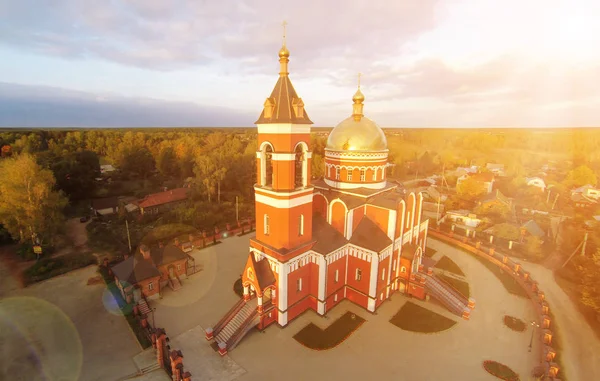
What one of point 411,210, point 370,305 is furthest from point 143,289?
point 411,210

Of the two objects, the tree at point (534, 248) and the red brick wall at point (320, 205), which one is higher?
the red brick wall at point (320, 205)

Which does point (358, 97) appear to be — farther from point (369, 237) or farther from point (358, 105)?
point (369, 237)

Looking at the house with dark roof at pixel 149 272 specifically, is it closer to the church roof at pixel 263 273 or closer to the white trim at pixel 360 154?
the church roof at pixel 263 273

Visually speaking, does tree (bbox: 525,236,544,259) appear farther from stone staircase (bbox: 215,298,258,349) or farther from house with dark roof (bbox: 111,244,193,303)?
house with dark roof (bbox: 111,244,193,303)

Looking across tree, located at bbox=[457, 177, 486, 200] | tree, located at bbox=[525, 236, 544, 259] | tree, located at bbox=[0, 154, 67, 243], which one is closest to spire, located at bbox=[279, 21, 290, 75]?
tree, located at bbox=[0, 154, 67, 243]

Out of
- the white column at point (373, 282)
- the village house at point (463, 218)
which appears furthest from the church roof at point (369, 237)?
the village house at point (463, 218)

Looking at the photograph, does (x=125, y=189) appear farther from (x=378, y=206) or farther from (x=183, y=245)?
(x=378, y=206)
